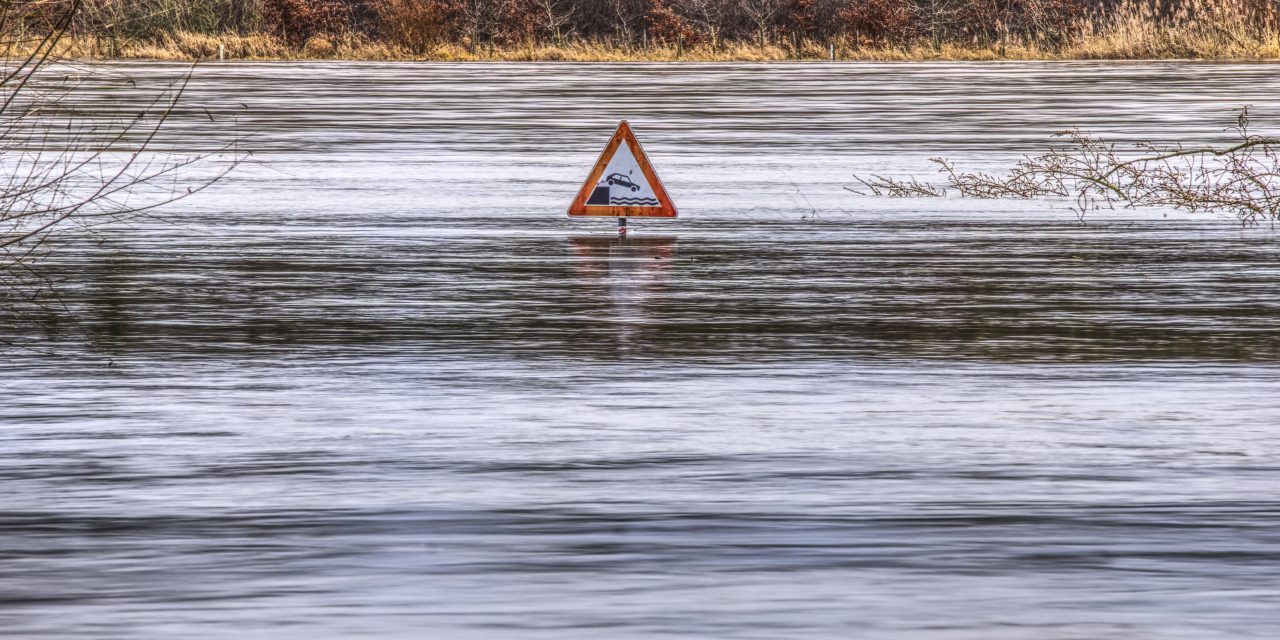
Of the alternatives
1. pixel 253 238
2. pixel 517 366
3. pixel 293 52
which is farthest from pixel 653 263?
pixel 293 52

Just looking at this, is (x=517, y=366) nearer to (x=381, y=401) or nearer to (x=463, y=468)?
(x=381, y=401)

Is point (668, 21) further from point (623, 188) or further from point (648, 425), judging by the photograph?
point (648, 425)

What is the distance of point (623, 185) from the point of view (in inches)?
610

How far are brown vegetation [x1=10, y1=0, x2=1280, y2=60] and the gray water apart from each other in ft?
136

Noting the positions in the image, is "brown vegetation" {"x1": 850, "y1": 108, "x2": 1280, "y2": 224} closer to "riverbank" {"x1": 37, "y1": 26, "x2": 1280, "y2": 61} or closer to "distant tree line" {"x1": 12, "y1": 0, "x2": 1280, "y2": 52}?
"riverbank" {"x1": 37, "y1": 26, "x2": 1280, "y2": 61}

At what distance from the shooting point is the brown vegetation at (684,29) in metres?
57.8

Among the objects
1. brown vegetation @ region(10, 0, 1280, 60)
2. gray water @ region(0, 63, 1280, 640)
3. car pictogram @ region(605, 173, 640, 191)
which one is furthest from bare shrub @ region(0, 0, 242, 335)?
brown vegetation @ region(10, 0, 1280, 60)

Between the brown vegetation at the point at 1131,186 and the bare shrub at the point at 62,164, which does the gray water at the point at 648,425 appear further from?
the brown vegetation at the point at 1131,186

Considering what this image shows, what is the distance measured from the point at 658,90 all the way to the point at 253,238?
79.6 feet

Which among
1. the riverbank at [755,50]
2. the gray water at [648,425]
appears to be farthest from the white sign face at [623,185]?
the riverbank at [755,50]

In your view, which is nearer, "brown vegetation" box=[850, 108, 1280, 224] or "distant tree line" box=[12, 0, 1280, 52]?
"brown vegetation" box=[850, 108, 1280, 224]

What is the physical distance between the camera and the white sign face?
1542 cm

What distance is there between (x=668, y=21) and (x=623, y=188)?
51.5 meters

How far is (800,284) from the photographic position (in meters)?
12.5
